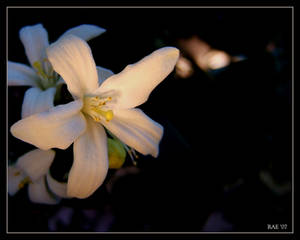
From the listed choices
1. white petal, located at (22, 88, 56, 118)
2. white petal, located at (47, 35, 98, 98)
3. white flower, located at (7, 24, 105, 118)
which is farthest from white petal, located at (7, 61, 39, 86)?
white petal, located at (47, 35, 98, 98)

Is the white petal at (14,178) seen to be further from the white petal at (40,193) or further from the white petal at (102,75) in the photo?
the white petal at (102,75)

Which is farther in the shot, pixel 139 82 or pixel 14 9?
pixel 14 9

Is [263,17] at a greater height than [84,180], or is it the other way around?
[263,17]

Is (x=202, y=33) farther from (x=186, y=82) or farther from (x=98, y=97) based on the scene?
(x=98, y=97)

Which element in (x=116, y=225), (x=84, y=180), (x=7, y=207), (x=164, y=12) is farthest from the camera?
(x=116, y=225)

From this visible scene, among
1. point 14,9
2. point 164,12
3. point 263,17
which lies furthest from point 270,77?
point 14,9

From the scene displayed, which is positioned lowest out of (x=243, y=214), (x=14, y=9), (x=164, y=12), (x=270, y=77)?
(x=243, y=214)

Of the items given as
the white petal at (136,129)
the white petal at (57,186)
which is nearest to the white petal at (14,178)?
the white petal at (57,186)

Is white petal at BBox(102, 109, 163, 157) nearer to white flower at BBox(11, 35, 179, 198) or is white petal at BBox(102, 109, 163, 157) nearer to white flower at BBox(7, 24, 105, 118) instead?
white flower at BBox(11, 35, 179, 198)
